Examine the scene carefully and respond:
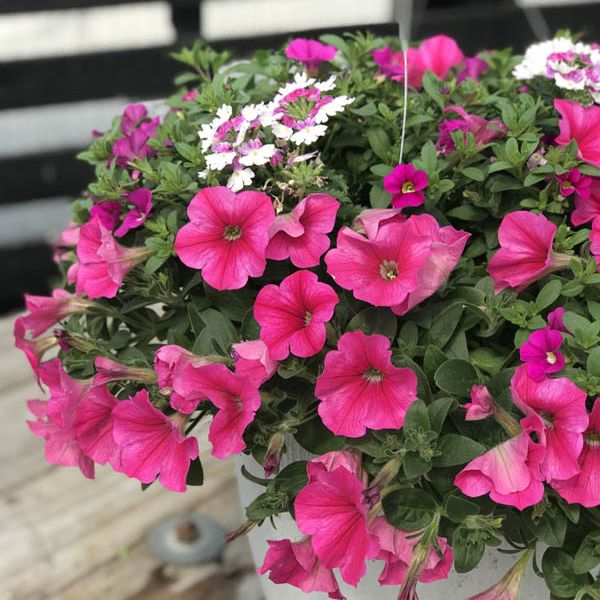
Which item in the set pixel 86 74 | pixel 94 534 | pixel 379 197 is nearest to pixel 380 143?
pixel 379 197

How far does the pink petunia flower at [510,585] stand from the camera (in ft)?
1.91

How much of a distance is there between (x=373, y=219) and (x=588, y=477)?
23cm

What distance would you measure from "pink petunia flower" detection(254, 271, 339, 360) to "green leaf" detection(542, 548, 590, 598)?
219 millimetres

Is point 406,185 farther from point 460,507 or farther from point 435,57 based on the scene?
point 435,57

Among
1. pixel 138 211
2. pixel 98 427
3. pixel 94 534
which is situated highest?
pixel 138 211

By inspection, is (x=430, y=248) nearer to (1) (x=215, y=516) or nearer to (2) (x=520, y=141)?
(2) (x=520, y=141)

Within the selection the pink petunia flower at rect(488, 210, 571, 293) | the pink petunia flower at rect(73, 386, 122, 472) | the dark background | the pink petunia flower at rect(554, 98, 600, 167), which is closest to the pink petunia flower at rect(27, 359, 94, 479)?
the pink petunia flower at rect(73, 386, 122, 472)

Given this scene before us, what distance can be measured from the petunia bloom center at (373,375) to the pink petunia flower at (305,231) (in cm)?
9

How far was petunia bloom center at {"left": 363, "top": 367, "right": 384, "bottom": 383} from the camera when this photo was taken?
0.58 m

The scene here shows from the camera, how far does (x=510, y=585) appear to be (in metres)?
0.58

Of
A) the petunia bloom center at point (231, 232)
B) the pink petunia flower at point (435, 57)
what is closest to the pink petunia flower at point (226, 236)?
the petunia bloom center at point (231, 232)

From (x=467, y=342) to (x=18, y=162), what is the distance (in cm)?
190

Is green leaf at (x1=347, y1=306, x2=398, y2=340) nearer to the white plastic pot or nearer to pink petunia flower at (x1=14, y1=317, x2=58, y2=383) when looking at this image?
the white plastic pot

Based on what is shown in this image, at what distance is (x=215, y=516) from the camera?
3.34 ft
